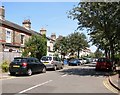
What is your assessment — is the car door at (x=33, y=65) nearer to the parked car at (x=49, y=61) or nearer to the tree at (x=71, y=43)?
the parked car at (x=49, y=61)

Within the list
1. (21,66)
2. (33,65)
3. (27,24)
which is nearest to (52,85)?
(21,66)

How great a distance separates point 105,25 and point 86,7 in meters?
2.51

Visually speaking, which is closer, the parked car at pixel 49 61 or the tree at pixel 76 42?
the parked car at pixel 49 61

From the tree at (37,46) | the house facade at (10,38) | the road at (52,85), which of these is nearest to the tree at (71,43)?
the house facade at (10,38)

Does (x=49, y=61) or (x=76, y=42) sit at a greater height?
(x=76, y=42)

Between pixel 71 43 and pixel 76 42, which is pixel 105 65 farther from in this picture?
pixel 76 42

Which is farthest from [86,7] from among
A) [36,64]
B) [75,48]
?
[75,48]

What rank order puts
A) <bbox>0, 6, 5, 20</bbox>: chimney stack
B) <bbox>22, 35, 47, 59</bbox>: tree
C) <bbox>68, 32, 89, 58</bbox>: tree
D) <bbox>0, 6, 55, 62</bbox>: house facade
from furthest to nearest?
<bbox>68, 32, 89, 58</bbox>: tree < <bbox>0, 6, 5, 20</bbox>: chimney stack < <bbox>22, 35, 47, 59</bbox>: tree < <bbox>0, 6, 55, 62</bbox>: house facade

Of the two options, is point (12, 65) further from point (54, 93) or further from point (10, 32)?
point (10, 32)

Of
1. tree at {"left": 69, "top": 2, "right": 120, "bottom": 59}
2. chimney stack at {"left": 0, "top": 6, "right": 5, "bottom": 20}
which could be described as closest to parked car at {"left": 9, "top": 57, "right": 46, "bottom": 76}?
tree at {"left": 69, "top": 2, "right": 120, "bottom": 59}

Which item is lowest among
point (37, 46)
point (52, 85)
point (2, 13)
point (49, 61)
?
point (52, 85)

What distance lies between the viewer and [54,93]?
12516 mm

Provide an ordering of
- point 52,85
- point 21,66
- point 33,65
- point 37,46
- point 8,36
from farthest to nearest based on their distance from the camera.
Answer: point 37,46
point 8,36
point 33,65
point 21,66
point 52,85

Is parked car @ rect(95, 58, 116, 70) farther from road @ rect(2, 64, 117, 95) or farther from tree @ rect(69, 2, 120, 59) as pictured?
road @ rect(2, 64, 117, 95)
